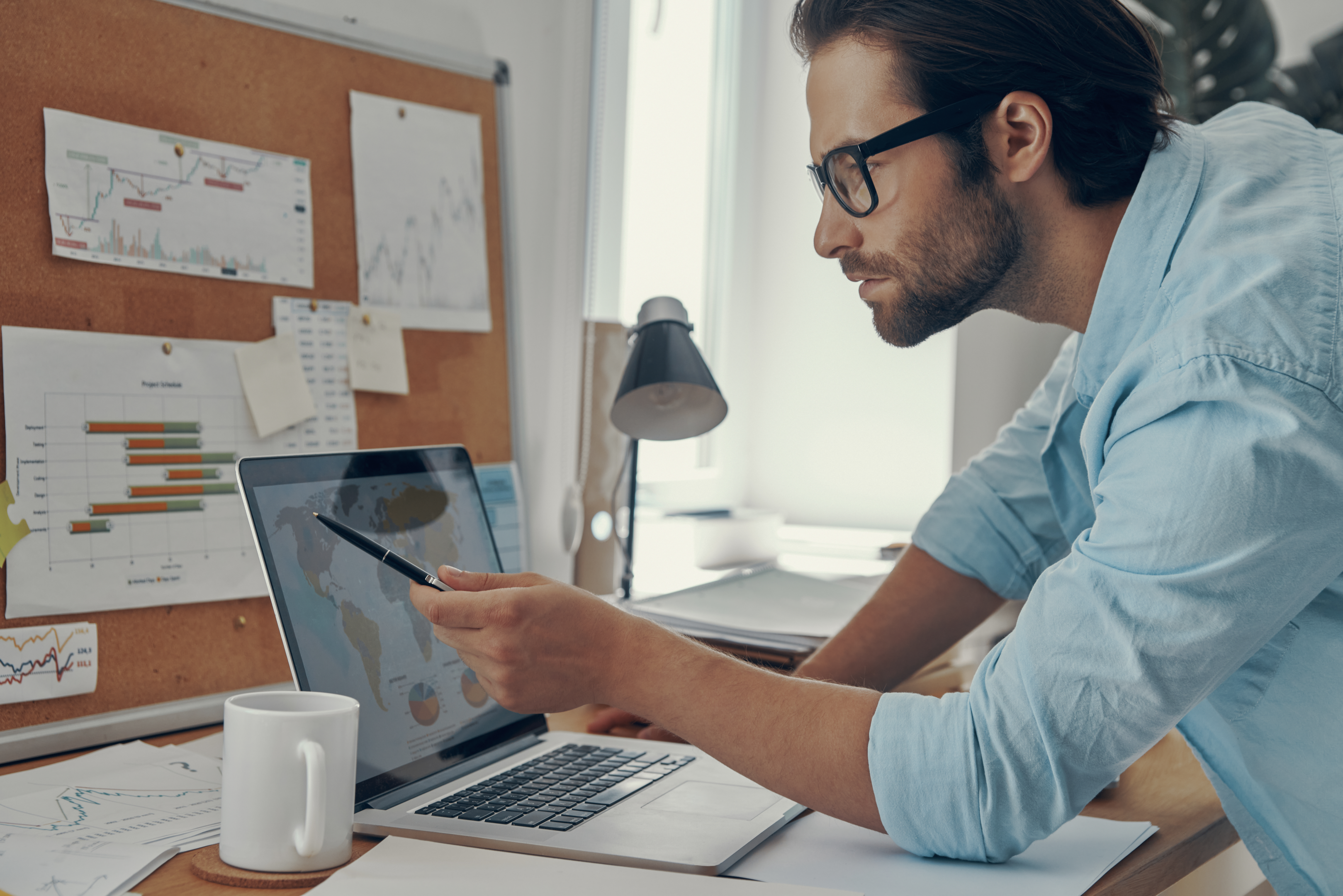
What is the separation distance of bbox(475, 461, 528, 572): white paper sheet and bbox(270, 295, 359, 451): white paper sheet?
20 centimetres

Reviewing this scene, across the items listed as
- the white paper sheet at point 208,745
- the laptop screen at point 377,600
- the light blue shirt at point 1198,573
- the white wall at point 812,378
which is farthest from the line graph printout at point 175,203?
the white wall at point 812,378

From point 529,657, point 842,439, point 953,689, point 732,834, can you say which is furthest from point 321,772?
point 842,439

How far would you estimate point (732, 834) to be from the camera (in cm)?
72

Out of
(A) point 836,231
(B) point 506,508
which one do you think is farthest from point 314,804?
(B) point 506,508

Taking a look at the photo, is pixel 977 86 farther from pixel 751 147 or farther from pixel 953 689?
pixel 751 147

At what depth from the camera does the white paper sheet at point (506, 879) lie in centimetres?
61

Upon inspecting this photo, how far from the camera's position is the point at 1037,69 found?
0.86 metres

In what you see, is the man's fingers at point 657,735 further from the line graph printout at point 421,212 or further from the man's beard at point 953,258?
the line graph printout at point 421,212

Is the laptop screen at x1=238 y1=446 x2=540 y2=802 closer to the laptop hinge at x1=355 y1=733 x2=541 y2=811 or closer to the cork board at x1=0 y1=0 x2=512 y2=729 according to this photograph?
the laptop hinge at x1=355 y1=733 x2=541 y2=811

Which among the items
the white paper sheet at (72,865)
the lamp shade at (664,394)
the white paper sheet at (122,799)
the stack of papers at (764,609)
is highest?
the lamp shade at (664,394)

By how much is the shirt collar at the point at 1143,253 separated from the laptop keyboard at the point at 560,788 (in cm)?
48

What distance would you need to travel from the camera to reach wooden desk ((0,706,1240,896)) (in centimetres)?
64

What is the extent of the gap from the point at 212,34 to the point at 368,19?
0.20m

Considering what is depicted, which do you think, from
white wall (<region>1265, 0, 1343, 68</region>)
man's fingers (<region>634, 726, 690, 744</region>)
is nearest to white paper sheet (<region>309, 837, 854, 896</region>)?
man's fingers (<region>634, 726, 690, 744</region>)
